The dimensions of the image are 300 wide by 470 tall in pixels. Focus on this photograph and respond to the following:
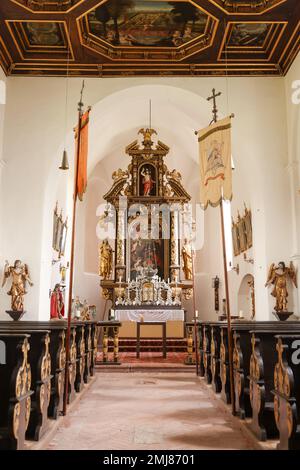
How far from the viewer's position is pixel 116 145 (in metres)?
17.0

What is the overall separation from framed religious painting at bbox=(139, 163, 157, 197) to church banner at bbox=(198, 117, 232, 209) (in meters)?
8.92

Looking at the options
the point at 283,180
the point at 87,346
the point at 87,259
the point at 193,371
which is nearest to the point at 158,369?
the point at 193,371

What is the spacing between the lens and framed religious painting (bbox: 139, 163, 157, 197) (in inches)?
616

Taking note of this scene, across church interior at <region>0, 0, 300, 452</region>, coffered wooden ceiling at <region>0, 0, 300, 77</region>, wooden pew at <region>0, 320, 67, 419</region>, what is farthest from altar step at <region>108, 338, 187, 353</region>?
wooden pew at <region>0, 320, 67, 419</region>

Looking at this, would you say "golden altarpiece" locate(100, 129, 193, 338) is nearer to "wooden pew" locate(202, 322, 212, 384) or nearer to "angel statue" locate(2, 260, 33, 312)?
"angel statue" locate(2, 260, 33, 312)

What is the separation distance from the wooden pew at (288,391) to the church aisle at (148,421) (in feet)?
1.83

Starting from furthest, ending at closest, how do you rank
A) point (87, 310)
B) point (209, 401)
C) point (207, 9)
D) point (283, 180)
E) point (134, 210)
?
point (134, 210)
point (87, 310)
point (283, 180)
point (207, 9)
point (209, 401)

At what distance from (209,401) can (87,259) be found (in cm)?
1168

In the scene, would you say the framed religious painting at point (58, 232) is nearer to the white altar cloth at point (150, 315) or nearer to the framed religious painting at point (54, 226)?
the framed religious painting at point (54, 226)

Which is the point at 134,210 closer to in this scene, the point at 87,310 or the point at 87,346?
the point at 87,310

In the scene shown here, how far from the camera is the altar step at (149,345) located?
12250 mm

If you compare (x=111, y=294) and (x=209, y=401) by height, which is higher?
(x=111, y=294)

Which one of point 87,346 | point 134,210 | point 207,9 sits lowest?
point 87,346

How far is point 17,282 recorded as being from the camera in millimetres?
9977
